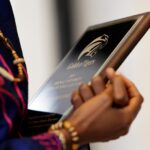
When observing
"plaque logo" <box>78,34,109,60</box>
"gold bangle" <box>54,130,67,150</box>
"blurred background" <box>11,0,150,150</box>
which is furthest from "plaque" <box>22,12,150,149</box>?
"blurred background" <box>11,0,150,150</box>

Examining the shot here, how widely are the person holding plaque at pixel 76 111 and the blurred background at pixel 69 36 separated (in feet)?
1.60

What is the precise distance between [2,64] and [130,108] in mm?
186

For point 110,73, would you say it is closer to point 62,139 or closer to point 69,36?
point 62,139

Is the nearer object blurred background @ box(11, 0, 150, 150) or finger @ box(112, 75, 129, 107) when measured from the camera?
finger @ box(112, 75, 129, 107)

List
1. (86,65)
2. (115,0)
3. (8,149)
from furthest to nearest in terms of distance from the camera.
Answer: (115,0) < (86,65) < (8,149)

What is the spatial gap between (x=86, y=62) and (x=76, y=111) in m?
0.16

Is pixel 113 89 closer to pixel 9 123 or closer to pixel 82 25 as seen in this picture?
pixel 9 123

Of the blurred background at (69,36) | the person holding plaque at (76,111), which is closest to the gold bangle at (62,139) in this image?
the person holding plaque at (76,111)

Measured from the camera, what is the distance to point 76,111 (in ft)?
1.62

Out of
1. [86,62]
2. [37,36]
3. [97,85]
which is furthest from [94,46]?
[37,36]

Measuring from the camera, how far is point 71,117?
493 millimetres

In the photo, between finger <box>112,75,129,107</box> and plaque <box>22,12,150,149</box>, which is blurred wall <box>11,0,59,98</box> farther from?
finger <box>112,75,129,107</box>

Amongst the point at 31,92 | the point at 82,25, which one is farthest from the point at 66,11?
the point at 31,92

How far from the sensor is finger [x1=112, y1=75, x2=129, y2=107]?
495 millimetres
